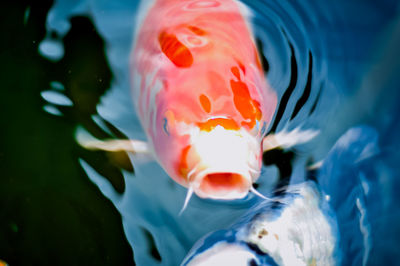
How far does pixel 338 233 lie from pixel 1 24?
1843mm

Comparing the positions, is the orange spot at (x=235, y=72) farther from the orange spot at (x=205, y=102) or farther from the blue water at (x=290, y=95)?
the blue water at (x=290, y=95)

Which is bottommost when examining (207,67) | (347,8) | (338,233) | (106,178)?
(106,178)

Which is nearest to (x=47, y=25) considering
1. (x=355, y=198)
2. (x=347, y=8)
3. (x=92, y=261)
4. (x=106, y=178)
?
(x=106, y=178)

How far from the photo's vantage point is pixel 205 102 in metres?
1.51

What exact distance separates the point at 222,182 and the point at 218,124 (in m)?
0.21

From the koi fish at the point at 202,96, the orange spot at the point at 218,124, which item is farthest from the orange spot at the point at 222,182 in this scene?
the orange spot at the point at 218,124

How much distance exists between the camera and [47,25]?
2127 millimetres

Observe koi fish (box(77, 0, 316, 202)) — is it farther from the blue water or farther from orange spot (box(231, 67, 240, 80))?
the blue water

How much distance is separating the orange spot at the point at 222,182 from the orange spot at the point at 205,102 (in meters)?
0.23

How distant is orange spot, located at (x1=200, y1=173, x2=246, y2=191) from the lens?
58.2 inches

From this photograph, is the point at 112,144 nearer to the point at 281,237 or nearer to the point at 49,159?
the point at 49,159

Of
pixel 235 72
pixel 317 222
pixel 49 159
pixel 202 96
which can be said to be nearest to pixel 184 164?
pixel 202 96

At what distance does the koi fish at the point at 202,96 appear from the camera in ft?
4.73

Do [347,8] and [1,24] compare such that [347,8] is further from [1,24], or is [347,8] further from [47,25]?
[1,24]
